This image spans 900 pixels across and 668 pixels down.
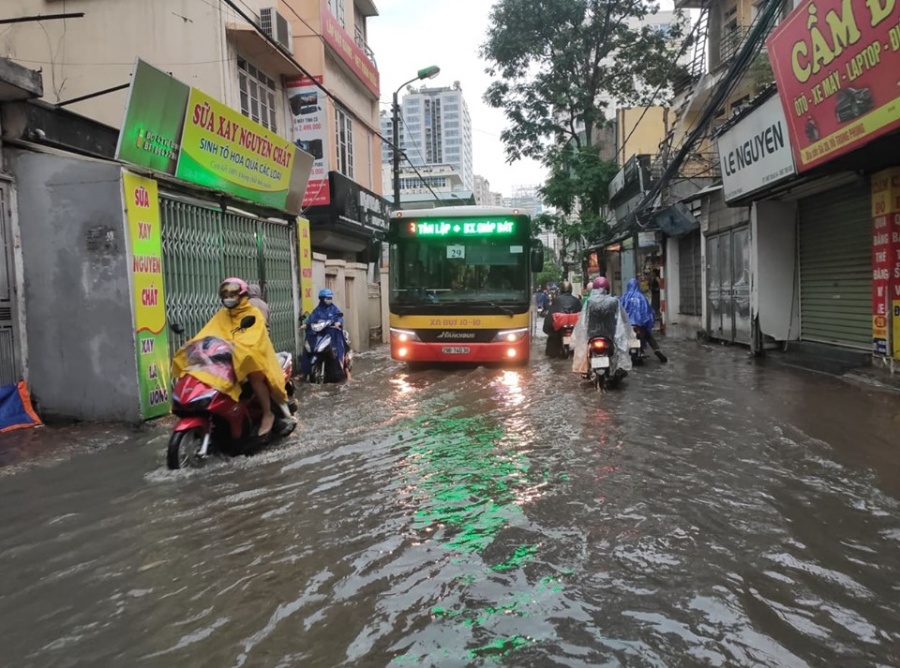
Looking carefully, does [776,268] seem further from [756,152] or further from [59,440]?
[59,440]

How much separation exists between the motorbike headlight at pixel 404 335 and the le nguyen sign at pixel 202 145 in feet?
9.49

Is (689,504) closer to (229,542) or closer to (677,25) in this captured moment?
(229,542)

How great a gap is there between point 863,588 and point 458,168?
86098 millimetres

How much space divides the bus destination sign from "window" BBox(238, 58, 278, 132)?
5.83 meters

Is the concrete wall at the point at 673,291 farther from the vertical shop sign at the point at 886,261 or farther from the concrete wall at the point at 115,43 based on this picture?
the concrete wall at the point at 115,43

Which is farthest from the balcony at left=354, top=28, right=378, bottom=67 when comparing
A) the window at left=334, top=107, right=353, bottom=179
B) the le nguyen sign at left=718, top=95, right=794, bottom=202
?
the le nguyen sign at left=718, top=95, right=794, bottom=202

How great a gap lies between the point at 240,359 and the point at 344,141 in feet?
50.8

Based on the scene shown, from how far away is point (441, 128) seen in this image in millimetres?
86938

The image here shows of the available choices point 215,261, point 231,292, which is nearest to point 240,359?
point 231,292

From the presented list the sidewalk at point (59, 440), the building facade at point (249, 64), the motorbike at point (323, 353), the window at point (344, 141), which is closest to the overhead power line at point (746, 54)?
the building facade at point (249, 64)

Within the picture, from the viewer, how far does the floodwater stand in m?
2.60

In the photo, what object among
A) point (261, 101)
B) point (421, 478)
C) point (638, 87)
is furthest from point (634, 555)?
point (638, 87)

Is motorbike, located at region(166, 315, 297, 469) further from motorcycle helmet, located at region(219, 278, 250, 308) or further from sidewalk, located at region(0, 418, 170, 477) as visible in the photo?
sidewalk, located at region(0, 418, 170, 477)

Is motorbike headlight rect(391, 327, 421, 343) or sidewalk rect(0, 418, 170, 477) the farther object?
motorbike headlight rect(391, 327, 421, 343)
